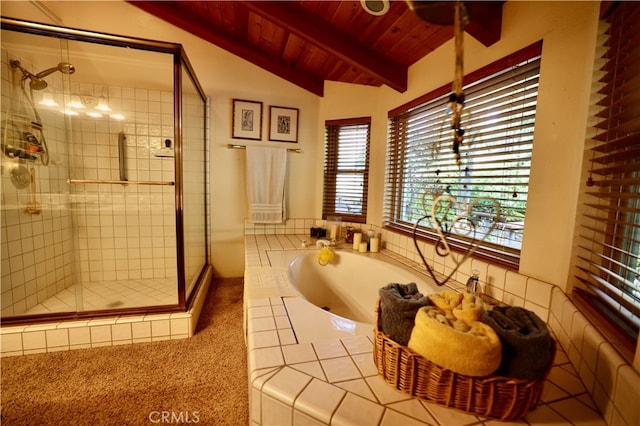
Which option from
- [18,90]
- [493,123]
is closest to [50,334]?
[18,90]

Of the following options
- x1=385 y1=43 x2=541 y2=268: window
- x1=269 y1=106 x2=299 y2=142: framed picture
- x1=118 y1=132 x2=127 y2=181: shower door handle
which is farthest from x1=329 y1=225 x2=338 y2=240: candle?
x1=118 y1=132 x2=127 y2=181: shower door handle

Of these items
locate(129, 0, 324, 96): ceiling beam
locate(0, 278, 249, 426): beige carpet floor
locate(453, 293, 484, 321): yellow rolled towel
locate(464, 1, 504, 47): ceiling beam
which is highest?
Answer: locate(129, 0, 324, 96): ceiling beam

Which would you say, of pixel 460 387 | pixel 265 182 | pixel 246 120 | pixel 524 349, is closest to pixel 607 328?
pixel 524 349

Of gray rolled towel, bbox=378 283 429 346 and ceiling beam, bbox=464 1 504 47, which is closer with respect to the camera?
gray rolled towel, bbox=378 283 429 346

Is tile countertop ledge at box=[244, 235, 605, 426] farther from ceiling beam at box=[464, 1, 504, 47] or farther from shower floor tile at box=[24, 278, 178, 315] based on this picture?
ceiling beam at box=[464, 1, 504, 47]

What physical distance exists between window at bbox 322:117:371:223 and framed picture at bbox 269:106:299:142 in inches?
13.4

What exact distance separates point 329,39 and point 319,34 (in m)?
0.08

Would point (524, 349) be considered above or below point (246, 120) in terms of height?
below

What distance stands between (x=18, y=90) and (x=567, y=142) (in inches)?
127

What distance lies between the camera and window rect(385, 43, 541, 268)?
1.17 m

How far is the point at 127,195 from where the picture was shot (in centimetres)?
230

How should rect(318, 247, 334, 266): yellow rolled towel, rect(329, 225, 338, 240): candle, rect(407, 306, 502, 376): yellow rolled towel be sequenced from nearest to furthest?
1. rect(407, 306, 502, 376): yellow rolled towel
2. rect(318, 247, 334, 266): yellow rolled towel
3. rect(329, 225, 338, 240): candle

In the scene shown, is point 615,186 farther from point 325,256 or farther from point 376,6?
point 325,256

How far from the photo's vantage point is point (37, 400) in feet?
3.89
